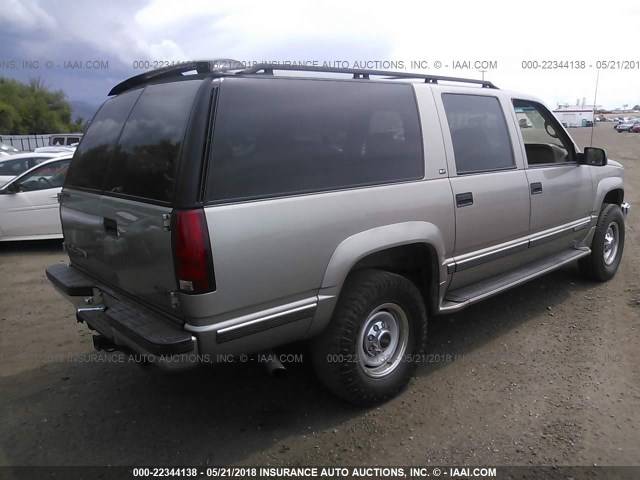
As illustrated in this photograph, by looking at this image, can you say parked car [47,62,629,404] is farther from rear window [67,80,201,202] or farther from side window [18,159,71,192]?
side window [18,159,71,192]

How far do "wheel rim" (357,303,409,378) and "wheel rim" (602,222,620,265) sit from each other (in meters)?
3.38

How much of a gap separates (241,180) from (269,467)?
155 cm

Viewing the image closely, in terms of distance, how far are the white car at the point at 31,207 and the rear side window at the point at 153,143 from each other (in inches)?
210

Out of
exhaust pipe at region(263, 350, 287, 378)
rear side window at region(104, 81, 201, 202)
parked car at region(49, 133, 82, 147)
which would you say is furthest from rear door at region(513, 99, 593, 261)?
parked car at region(49, 133, 82, 147)

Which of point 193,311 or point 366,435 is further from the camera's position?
point 366,435

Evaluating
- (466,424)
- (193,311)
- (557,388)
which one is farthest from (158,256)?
(557,388)

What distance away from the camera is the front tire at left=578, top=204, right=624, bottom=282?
529cm

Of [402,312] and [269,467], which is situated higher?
[402,312]

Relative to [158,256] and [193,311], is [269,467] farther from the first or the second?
[158,256]

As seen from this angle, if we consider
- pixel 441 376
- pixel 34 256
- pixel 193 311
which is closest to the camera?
pixel 193 311

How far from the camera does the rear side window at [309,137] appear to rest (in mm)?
2480

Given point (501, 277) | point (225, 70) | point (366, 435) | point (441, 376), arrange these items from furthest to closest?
point (501, 277) < point (441, 376) < point (366, 435) < point (225, 70)

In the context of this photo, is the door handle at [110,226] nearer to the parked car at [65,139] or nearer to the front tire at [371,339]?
the front tire at [371,339]

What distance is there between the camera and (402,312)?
10.8 feet
